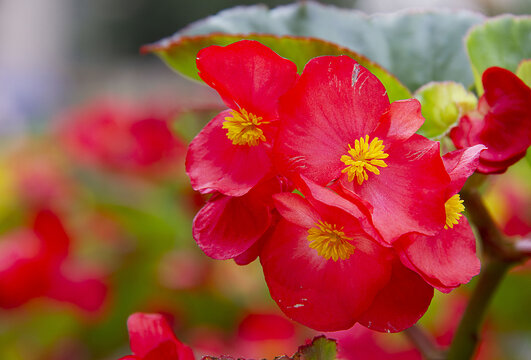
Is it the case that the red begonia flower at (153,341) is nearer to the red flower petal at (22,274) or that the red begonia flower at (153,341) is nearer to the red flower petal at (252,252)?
the red flower petal at (252,252)

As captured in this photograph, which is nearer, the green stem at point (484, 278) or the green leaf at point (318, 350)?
the green leaf at point (318, 350)

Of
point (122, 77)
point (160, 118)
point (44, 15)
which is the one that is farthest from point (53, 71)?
point (160, 118)

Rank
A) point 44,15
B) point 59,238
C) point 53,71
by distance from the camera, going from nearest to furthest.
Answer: point 59,238 < point 53,71 < point 44,15

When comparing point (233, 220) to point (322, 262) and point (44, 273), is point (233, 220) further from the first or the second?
point (44, 273)

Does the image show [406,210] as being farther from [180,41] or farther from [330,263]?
[180,41]

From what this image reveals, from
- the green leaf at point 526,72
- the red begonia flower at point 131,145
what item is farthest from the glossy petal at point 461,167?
the red begonia flower at point 131,145

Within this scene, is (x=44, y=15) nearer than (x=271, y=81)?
No

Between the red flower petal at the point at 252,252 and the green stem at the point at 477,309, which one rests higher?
the red flower petal at the point at 252,252
